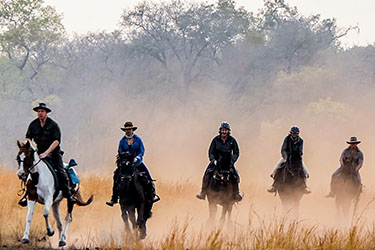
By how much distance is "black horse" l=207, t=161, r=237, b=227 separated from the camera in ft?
53.1

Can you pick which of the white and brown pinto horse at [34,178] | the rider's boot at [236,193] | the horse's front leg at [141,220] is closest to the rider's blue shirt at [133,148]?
the horse's front leg at [141,220]

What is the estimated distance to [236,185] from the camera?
16469 mm

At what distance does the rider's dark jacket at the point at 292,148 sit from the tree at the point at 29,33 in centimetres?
5049

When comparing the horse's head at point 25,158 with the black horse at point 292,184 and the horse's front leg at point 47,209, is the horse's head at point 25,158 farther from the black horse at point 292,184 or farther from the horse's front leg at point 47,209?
the black horse at point 292,184

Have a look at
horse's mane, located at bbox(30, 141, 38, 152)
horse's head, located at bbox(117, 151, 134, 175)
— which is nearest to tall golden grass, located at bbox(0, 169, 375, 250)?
horse's head, located at bbox(117, 151, 134, 175)

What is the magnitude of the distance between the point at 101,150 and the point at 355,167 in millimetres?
41442

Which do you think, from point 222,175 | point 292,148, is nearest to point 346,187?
point 292,148

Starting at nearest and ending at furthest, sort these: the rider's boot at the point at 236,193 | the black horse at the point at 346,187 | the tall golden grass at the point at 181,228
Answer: the tall golden grass at the point at 181,228, the rider's boot at the point at 236,193, the black horse at the point at 346,187

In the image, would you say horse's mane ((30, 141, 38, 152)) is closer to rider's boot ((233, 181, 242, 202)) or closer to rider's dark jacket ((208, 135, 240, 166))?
rider's dark jacket ((208, 135, 240, 166))

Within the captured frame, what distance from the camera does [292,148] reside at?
59.6 feet

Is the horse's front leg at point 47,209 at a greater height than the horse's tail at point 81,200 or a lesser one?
lesser

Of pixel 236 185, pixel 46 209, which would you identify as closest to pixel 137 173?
pixel 46 209

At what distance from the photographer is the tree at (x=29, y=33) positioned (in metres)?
66.1

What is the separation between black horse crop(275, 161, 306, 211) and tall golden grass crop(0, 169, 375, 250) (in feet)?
2.12
